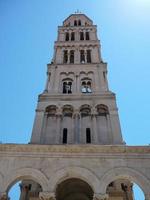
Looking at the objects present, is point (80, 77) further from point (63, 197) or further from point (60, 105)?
point (63, 197)

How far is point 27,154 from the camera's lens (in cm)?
1864

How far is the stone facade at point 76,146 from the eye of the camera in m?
17.2

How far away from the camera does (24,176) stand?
17516mm

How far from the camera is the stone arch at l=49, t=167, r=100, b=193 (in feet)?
54.7

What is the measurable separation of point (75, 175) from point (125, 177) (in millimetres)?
3118

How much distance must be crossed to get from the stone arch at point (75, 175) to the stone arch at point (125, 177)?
1.37 feet

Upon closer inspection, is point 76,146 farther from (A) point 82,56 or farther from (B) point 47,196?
(A) point 82,56

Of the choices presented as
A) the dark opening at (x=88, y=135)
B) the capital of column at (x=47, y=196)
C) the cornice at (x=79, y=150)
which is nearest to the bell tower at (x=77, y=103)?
the dark opening at (x=88, y=135)

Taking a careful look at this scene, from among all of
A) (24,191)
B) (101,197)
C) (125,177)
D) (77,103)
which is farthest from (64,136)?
(101,197)

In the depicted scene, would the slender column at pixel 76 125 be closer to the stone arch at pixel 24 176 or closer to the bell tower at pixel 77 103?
the bell tower at pixel 77 103

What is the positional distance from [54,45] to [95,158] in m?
20.0

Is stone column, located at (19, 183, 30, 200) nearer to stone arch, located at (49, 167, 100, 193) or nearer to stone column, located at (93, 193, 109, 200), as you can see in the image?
stone arch, located at (49, 167, 100, 193)

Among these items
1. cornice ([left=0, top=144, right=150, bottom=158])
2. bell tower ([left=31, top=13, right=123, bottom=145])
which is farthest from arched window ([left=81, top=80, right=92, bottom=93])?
cornice ([left=0, top=144, right=150, bottom=158])

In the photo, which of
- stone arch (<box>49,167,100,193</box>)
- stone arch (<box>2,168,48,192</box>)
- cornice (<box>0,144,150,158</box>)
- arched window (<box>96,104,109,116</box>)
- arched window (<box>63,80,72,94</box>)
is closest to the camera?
stone arch (<box>49,167,100,193</box>)
